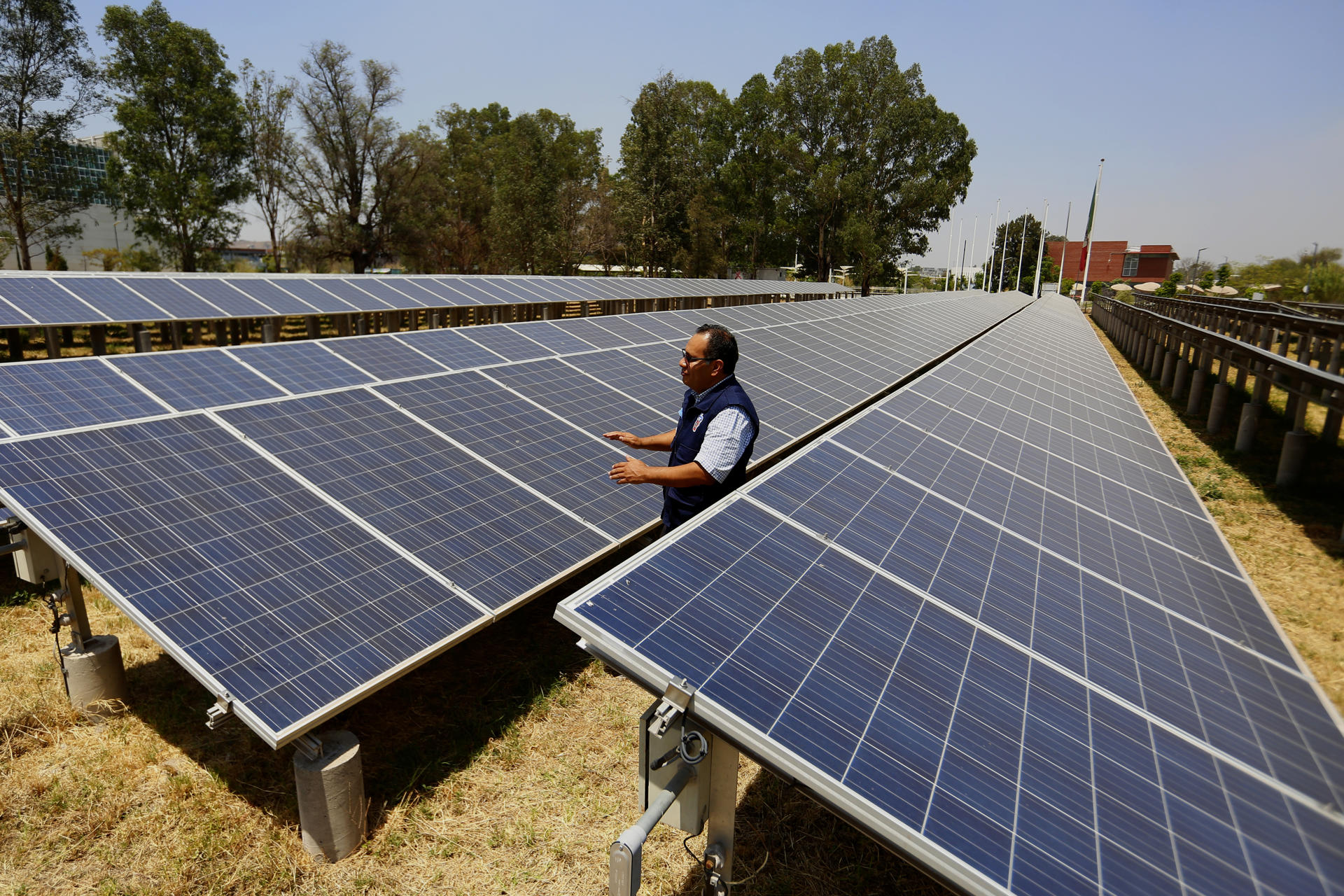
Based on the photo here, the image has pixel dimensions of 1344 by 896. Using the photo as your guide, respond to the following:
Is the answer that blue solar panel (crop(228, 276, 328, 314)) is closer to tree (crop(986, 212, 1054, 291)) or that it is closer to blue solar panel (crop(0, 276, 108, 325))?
blue solar panel (crop(0, 276, 108, 325))

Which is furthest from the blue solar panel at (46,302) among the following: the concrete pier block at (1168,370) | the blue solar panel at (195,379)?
the concrete pier block at (1168,370)

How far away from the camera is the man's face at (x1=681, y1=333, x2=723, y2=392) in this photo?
16.4ft

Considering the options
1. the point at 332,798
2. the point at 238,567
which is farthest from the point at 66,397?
the point at 332,798

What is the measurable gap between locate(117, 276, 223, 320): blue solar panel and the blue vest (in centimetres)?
1677

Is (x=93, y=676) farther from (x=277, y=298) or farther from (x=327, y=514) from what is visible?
(x=277, y=298)

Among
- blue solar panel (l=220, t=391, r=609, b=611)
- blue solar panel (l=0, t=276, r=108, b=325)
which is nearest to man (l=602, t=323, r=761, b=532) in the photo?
blue solar panel (l=220, t=391, r=609, b=611)

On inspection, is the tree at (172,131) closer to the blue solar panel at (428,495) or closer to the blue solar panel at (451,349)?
the blue solar panel at (451,349)

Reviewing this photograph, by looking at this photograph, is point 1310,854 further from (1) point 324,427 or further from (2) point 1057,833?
(1) point 324,427

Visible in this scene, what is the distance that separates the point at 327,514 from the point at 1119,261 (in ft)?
534

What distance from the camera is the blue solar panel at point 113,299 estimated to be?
1628cm

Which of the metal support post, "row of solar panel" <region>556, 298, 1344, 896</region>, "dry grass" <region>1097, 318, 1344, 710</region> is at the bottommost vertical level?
"dry grass" <region>1097, 318, 1344, 710</region>

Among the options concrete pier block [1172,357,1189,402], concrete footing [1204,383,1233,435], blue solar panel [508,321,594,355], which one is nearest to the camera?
blue solar panel [508,321,594,355]

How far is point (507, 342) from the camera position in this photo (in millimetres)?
12359

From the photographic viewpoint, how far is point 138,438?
6.46 meters
